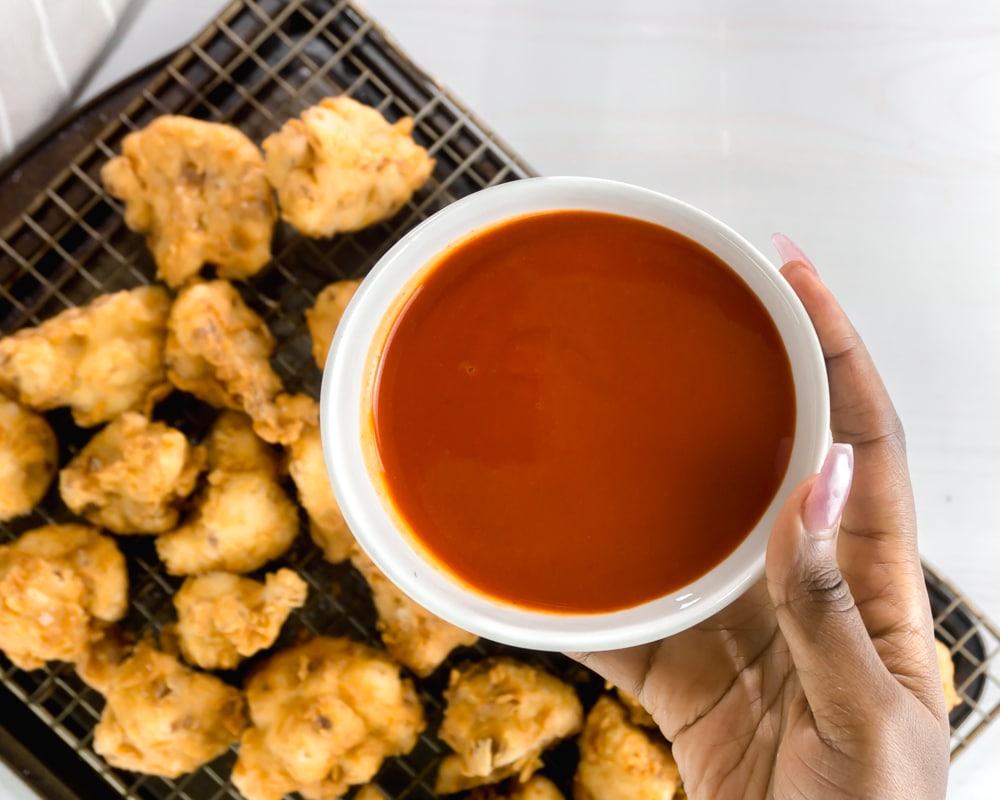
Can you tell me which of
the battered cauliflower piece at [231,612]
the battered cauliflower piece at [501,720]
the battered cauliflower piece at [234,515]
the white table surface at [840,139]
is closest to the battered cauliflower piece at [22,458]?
the battered cauliflower piece at [234,515]

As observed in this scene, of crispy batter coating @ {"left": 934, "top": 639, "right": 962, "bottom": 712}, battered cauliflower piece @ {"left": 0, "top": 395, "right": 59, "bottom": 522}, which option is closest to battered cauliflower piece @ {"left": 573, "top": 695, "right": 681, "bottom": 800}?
crispy batter coating @ {"left": 934, "top": 639, "right": 962, "bottom": 712}

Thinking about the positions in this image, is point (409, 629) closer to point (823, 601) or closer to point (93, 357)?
point (93, 357)

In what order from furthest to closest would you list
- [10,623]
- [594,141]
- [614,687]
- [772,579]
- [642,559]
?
[594,141] < [614,687] < [10,623] < [642,559] < [772,579]

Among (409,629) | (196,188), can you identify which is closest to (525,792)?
(409,629)

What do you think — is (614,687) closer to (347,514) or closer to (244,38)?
(347,514)

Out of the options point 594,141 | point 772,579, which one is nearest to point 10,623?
point 772,579

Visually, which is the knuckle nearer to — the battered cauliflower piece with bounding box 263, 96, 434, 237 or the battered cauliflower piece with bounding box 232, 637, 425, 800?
the battered cauliflower piece with bounding box 232, 637, 425, 800

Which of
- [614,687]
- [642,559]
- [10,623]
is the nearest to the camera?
[642,559]
